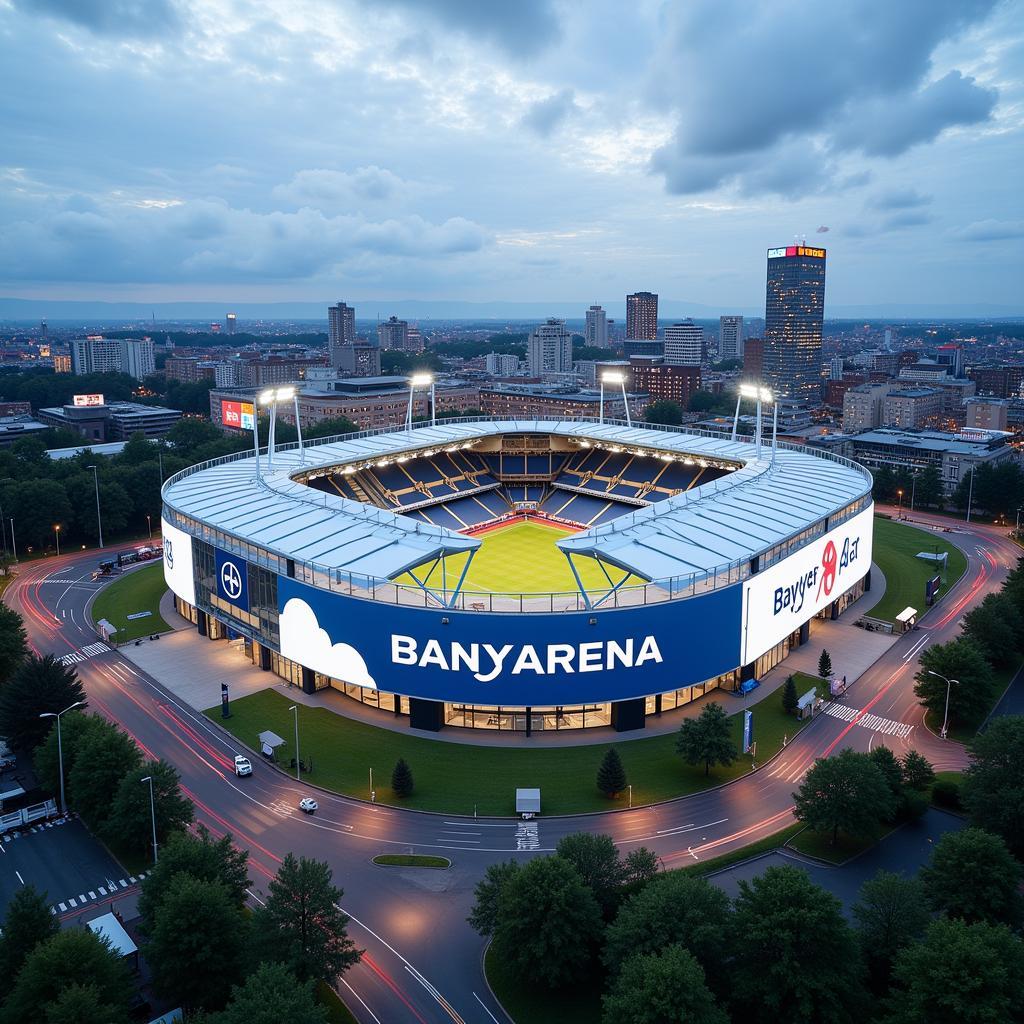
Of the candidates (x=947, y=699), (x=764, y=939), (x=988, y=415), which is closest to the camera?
(x=764, y=939)

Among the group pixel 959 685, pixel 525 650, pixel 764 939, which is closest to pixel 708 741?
pixel 525 650

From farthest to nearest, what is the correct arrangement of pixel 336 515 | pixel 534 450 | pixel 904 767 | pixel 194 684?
1. pixel 534 450
2. pixel 336 515
3. pixel 194 684
4. pixel 904 767

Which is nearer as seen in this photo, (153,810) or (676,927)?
(676,927)

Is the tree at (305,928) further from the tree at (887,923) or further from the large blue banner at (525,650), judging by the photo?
the tree at (887,923)

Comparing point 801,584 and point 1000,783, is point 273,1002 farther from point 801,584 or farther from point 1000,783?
point 801,584

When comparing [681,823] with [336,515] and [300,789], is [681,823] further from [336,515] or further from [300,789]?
[336,515]

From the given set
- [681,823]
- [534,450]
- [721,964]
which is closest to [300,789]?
[681,823]

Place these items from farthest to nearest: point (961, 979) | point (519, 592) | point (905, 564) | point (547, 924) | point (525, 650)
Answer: point (905, 564)
point (519, 592)
point (525, 650)
point (547, 924)
point (961, 979)
